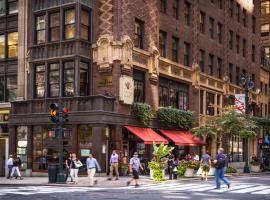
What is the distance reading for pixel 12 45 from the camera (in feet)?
132

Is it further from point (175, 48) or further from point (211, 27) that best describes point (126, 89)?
point (211, 27)

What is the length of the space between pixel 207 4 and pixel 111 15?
16.0 meters

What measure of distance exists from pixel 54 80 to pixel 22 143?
522 centimetres

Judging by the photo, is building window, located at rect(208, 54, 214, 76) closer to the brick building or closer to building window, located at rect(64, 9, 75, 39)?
the brick building

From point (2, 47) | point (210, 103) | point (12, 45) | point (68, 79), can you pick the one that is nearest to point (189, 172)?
point (68, 79)

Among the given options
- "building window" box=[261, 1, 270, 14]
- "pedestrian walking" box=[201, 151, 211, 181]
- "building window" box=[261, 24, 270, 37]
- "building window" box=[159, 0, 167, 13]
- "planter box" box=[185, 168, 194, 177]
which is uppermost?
"building window" box=[261, 1, 270, 14]

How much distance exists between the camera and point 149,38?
39594 millimetres

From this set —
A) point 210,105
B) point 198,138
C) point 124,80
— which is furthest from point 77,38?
point 210,105

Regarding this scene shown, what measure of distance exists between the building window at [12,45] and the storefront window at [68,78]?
18.2 feet

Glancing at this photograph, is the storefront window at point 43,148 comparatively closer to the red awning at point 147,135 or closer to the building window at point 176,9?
the red awning at point 147,135

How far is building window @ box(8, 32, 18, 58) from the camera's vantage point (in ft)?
131

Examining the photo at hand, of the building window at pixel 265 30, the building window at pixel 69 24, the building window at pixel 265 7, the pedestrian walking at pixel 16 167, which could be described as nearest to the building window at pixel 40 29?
the building window at pixel 69 24

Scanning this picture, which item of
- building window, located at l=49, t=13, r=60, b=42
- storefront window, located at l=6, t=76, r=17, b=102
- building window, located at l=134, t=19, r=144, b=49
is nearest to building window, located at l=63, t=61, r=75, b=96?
building window, located at l=49, t=13, r=60, b=42

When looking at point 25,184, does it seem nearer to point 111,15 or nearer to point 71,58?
point 71,58
